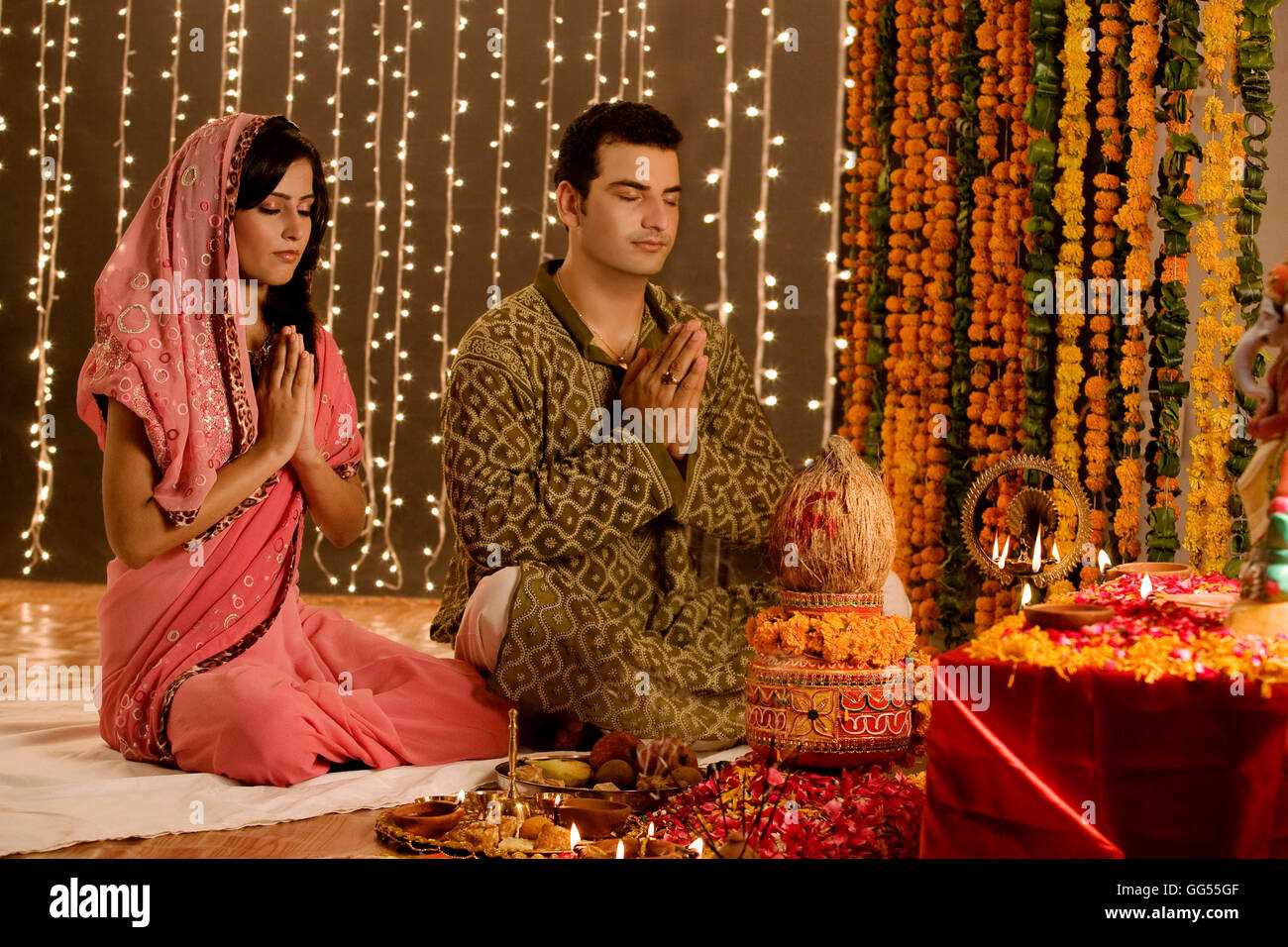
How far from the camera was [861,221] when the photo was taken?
188 inches

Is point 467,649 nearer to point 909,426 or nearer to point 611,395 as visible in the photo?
point 611,395

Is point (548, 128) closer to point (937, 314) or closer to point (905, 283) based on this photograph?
point (905, 283)

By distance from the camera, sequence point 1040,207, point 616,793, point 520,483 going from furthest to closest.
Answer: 1. point 1040,207
2. point 520,483
3. point 616,793

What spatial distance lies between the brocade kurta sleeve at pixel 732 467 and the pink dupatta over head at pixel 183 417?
3.27 ft

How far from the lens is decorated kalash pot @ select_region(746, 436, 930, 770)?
264 cm

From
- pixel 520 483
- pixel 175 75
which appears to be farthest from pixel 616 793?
pixel 175 75

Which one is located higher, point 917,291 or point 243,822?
point 917,291

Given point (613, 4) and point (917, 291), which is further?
point (613, 4)

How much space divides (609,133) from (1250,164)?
161 centimetres

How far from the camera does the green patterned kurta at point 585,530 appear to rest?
301cm

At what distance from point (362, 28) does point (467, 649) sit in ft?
12.7
